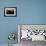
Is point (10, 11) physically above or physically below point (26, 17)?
above

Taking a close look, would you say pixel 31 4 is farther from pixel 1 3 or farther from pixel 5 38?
pixel 5 38

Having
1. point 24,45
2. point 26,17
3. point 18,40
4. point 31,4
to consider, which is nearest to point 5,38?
point 18,40

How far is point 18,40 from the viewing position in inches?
166

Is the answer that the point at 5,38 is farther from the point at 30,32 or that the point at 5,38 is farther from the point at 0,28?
the point at 30,32

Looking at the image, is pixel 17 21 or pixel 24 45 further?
pixel 17 21

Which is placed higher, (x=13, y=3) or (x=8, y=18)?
(x=13, y=3)

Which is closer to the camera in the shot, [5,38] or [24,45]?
[24,45]

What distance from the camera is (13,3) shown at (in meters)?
4.36

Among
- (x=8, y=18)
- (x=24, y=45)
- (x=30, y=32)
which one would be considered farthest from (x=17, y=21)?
(x=24, y=45)

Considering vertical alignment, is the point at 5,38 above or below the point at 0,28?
below

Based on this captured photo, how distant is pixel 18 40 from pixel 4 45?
479 mm

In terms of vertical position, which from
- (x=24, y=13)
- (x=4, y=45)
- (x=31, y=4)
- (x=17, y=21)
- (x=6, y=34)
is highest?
(x=31, y=4)

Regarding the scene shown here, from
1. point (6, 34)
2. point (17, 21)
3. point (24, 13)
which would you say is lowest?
point (6, 34)

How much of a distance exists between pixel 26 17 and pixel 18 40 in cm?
81
